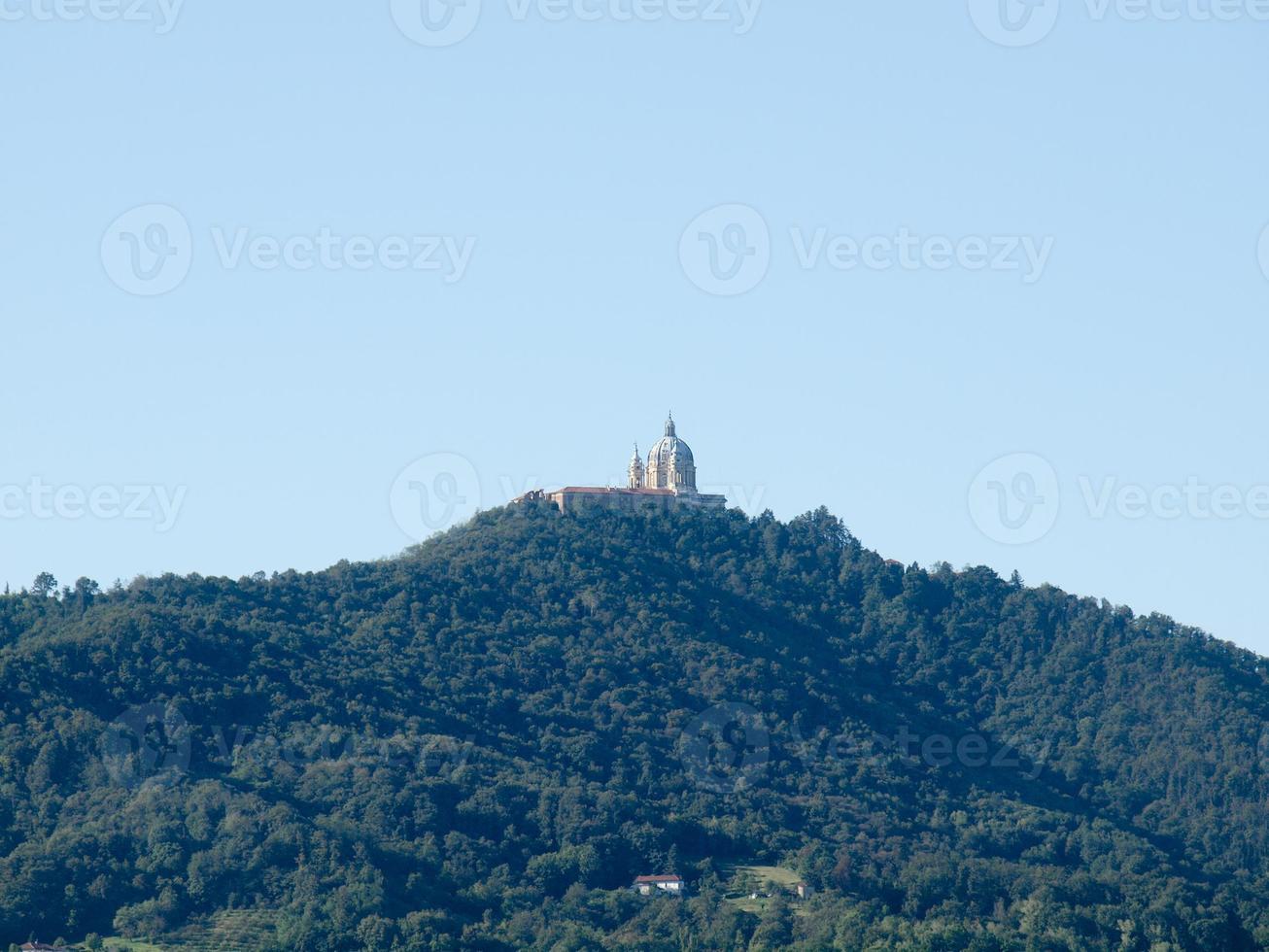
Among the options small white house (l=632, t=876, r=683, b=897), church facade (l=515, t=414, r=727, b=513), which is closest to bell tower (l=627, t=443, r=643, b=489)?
church facade (l=515, t=414, r=727, b=513)

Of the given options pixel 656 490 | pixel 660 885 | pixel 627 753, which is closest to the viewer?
pixel 660 885

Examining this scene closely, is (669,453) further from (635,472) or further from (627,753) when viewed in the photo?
(627,753)

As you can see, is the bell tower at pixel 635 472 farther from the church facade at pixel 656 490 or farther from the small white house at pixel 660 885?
the small white house at pixel 660 885

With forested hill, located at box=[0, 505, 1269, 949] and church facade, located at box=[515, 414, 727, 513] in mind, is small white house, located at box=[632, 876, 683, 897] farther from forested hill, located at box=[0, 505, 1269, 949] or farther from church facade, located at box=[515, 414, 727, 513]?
church facade, located at box=[515, 414, 727, 513]

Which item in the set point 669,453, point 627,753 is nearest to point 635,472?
point 669,453

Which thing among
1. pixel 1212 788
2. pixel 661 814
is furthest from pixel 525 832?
pixel 1212 788

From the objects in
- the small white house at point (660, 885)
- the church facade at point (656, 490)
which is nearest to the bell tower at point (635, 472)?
the church facade at point (656, 490)
